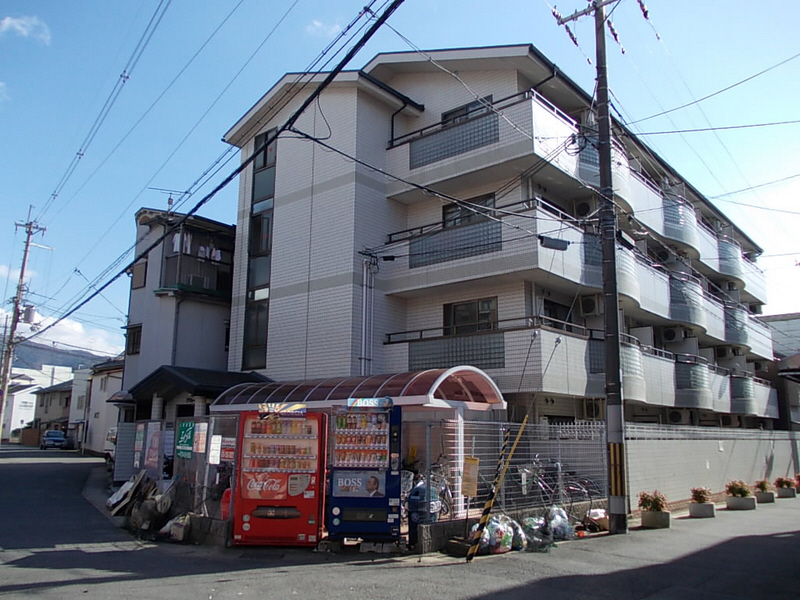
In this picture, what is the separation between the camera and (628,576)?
8.38 metres

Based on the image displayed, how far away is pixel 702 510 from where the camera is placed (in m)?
14.4

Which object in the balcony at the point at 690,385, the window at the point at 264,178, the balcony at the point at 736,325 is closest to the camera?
the balcony at the point at 690,385

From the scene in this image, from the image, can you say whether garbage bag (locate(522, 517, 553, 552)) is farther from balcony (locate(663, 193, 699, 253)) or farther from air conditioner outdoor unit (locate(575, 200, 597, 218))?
balcony (locate(663, 193, 699, 253))

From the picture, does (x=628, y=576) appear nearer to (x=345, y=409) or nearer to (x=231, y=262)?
(x=345, y=409)

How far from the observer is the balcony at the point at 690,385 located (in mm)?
20781

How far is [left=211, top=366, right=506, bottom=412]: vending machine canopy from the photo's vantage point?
39.6 ft

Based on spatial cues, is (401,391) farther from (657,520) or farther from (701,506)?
(701,506)

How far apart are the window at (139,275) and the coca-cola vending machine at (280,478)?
15597mm

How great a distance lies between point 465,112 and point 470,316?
6.31m

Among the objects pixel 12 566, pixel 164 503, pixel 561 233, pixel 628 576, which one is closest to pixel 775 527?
pixel 628 576

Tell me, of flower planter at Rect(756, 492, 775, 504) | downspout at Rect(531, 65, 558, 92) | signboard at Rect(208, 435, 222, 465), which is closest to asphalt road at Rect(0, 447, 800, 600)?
signboard at Rect(208, 435, 222, 465)

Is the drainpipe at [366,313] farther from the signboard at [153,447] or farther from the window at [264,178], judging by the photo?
the signboard at [153,447]

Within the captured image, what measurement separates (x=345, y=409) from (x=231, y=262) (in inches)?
598

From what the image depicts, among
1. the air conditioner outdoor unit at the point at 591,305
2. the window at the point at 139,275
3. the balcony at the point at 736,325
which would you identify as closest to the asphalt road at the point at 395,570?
the air conditioner outdoor unit at the point at 591,305
